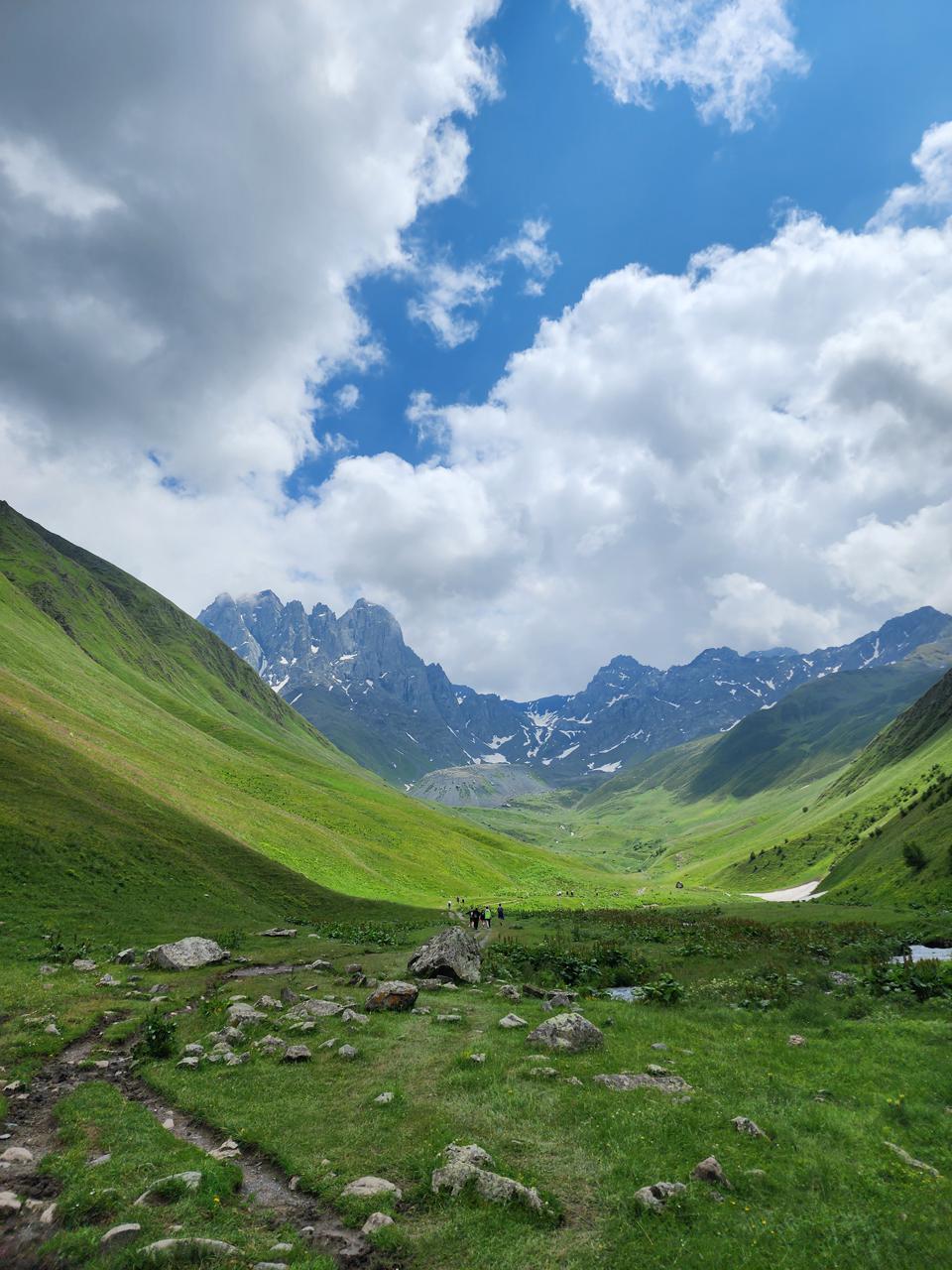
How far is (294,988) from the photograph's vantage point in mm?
31609

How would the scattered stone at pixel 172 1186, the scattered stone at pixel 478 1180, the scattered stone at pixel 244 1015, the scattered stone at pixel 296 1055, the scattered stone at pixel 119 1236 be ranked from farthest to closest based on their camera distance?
the scattered stone at pixel 244 1015
the scattered stone at pixel 296 1055
the scattered stone at pixel 172 1186
the scattered stone at pixel 478 1180
the scattered stone at pixel 119 1236

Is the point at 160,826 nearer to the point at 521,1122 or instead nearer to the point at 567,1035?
the point at 567,1035

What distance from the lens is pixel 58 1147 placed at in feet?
51.9

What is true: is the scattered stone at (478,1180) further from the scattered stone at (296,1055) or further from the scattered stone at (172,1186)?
the scattered stone at (296,1055)

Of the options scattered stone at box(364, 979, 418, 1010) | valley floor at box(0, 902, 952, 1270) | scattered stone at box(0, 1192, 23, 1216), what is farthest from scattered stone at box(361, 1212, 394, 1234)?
scattered stone at box(364, 979, 418, 1010)

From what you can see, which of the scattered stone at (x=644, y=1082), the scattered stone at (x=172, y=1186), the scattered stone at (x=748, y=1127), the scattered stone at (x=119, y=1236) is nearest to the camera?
the scattered stone at (x=119, y=1236)

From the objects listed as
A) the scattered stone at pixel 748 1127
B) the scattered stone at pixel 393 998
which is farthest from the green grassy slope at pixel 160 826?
the scattered stone at pixel 748 1127

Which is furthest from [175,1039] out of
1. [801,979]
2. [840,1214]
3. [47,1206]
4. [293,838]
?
[293,838]

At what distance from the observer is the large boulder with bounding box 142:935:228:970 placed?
35.3 metres

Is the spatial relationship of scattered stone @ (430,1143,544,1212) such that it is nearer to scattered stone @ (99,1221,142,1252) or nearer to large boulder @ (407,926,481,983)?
scattered stone @ (99,1221,142,1252)

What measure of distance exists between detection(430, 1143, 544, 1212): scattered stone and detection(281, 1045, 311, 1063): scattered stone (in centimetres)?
915

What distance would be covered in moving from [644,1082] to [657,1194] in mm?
6531

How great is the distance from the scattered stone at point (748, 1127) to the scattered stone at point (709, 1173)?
2.49m

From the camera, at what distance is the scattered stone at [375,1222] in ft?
40.6
